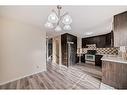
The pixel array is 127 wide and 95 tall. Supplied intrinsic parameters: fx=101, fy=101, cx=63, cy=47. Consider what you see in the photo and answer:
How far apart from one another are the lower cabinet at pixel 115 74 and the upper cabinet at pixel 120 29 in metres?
0.68

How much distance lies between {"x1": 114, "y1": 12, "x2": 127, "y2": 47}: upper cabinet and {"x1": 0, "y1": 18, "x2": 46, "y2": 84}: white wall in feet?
11.0

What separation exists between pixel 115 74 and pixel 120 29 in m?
1.38

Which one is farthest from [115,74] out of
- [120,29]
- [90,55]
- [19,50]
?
[90,55]

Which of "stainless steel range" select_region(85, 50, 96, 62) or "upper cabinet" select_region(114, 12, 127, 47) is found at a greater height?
"upper cabinet" select_region(114, 12, 127, 47)

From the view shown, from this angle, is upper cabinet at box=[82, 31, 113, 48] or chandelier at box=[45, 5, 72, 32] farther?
upper cabinet at box=[82, 31, 113, 48]

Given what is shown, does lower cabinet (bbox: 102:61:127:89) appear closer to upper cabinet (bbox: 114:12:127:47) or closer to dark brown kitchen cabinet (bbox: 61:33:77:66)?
upper cabinet (bbox: 114:12:127:47)

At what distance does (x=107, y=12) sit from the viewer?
3055 millimetres

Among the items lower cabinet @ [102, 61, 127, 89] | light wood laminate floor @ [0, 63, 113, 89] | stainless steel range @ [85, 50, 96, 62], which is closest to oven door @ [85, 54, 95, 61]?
stainless steel range @ [85, 50, 96, 62]

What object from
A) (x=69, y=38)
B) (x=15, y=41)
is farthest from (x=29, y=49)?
(x=69, y=38)

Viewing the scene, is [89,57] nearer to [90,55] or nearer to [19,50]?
[90,55]

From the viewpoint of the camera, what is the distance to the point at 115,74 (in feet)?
10.2

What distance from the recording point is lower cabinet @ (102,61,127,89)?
2828 millimetres
